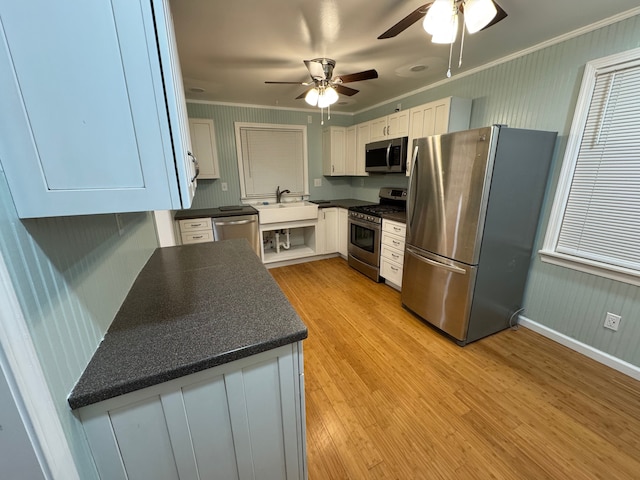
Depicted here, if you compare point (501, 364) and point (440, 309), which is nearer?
point (501, 364)

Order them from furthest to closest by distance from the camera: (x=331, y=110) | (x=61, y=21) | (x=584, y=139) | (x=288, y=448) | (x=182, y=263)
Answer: (x=331, y=110) → (x=584, y=139) → (x=182, y=263) → (x=288, y=448) → (x=61, y=21)

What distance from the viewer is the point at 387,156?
10.6 feet

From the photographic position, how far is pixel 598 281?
76.0 inches

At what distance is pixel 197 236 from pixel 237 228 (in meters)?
0.51

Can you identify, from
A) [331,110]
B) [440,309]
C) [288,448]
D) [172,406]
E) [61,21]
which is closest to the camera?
[61,21]

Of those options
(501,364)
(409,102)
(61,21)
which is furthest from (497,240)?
A: (61,21)

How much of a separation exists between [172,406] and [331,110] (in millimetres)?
4413

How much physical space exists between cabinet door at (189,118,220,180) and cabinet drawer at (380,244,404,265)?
8.22 feet

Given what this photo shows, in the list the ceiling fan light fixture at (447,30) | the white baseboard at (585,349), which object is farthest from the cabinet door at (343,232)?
the ceiling fan light fixture at (447,30)

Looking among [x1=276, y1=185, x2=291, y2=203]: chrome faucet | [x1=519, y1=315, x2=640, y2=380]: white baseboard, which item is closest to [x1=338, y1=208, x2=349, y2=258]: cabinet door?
[x1=276, y1=185, x2=291, y2=203]: chrome faucet

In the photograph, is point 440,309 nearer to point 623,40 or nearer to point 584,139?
point 584,139

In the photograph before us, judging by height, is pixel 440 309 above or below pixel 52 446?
below

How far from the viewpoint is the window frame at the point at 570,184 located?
174 centimetres

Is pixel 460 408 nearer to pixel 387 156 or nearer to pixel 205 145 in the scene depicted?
pixel 387 156
